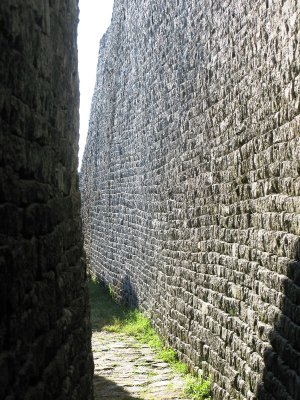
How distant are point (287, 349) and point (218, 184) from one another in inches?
97.4

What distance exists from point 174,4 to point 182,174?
2.13 m

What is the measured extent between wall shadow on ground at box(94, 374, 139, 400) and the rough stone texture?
2.15 metres

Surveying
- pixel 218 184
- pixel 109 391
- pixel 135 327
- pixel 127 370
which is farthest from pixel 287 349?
pixel 135 327

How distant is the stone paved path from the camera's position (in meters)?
7.38

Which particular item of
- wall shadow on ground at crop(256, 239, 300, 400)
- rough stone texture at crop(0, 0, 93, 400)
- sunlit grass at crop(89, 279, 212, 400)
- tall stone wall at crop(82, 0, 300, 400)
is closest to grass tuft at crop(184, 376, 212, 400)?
sunlit grass at crop(89, 279, 212, 400)

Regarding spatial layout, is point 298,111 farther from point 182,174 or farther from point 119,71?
point 119,71

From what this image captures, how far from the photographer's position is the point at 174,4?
908 centimetres

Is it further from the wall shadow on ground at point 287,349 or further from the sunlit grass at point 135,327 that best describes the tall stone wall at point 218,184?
the sunlit grass at point 135,327

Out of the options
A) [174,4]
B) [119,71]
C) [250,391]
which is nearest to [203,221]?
[250,391]

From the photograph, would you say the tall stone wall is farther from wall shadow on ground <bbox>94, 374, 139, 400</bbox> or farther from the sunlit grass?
wall shadow on ground <bbox>94, 374, 139, 400</bbox>

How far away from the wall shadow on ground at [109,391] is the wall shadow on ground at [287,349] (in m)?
2.33

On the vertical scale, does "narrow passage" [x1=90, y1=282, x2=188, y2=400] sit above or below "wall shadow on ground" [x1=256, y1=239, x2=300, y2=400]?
below

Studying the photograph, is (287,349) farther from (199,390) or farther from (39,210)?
(199,390)

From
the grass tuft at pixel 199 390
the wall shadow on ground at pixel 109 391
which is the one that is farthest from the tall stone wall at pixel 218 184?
the wall shadow on ground at pixel 109 391
